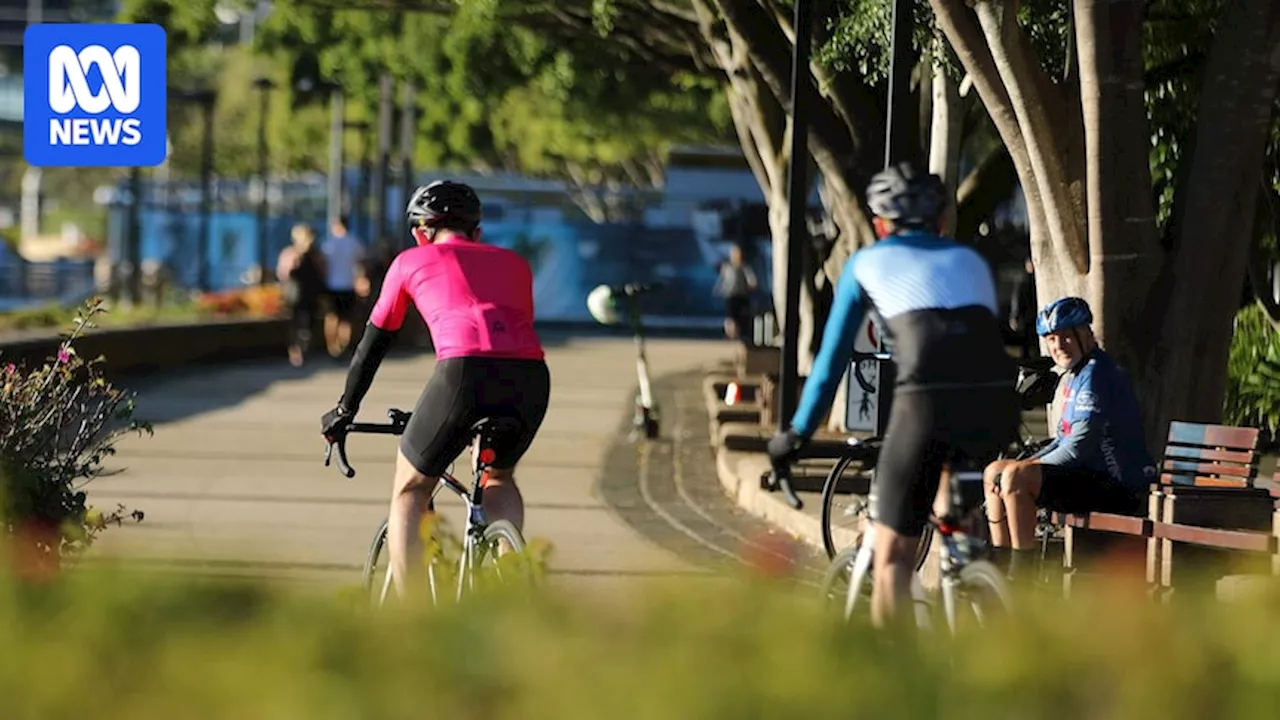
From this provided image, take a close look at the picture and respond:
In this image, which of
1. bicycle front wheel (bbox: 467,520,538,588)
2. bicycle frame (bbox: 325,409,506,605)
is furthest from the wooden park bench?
bicycle front wheel (bbox: 467,520,538,588)

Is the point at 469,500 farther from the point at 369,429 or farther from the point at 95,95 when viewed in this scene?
the point at 95,95

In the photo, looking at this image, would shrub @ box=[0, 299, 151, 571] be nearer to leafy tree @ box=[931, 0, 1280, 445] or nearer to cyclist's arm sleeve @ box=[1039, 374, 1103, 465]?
cyclist's arm sleeve @ box=[1039, 374, 1103, 465]

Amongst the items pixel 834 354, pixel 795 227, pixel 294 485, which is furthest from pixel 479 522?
pixel 795 227

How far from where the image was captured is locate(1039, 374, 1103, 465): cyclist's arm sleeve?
1048 centimetres

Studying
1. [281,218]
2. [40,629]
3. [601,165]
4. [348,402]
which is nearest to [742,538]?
[348,402]

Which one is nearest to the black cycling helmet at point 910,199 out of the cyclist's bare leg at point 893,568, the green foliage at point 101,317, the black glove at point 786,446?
the black glove at point 786,446

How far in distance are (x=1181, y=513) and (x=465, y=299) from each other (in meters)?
3.64

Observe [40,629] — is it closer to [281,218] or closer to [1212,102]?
[1212,102]

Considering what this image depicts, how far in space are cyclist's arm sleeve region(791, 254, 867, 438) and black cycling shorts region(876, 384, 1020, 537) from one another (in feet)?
0.60

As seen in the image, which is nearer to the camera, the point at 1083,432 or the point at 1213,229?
the point at 1083,432

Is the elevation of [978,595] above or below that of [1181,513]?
above

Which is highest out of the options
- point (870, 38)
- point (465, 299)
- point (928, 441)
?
point (870, 38)

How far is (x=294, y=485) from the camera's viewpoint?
16.6 metres

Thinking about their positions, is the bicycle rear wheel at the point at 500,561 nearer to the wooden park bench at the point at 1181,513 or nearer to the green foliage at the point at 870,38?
the wooden park bench at the point at 1181,513
